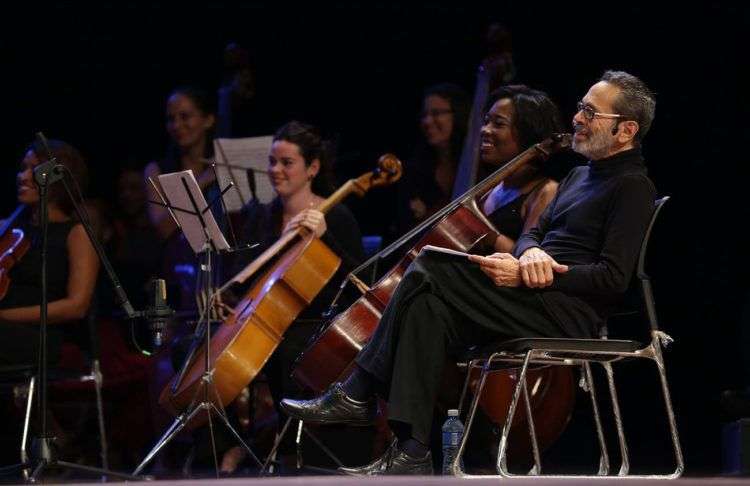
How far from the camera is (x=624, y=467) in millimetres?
3219

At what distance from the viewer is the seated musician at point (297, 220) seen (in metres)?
4.29

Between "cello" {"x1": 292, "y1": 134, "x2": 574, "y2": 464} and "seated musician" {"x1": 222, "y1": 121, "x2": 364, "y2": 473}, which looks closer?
"cello" {"x1": 292, "y1": 134, "x2": 574, "y2": 464}

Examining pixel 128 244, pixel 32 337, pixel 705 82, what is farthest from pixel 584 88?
pixel 32 337

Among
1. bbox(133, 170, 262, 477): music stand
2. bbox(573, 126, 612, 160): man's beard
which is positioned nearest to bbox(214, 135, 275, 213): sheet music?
bbox(133, 170, 262, 477): music stand

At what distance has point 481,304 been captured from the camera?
322 cm

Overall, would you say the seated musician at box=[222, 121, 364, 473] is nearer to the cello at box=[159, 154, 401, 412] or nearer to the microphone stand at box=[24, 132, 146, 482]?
the cello at box=[159, 154, 401, 412]

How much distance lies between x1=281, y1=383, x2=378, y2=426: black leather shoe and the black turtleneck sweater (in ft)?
1.82

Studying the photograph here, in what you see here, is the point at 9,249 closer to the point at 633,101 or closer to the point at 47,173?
the point at 47,173

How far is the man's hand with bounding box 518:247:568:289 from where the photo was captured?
3.17 m

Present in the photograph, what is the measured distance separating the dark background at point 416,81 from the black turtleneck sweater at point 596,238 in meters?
1.28

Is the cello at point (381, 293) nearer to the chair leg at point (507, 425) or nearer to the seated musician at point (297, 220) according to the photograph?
the seated musician at point (297, 220)

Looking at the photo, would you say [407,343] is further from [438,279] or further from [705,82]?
[705,82]

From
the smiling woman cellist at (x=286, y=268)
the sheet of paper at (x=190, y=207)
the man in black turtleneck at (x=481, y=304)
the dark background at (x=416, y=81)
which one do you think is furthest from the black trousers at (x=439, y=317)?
the dark background at (x=416, y=81)

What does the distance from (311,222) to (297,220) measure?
0.20 feet
